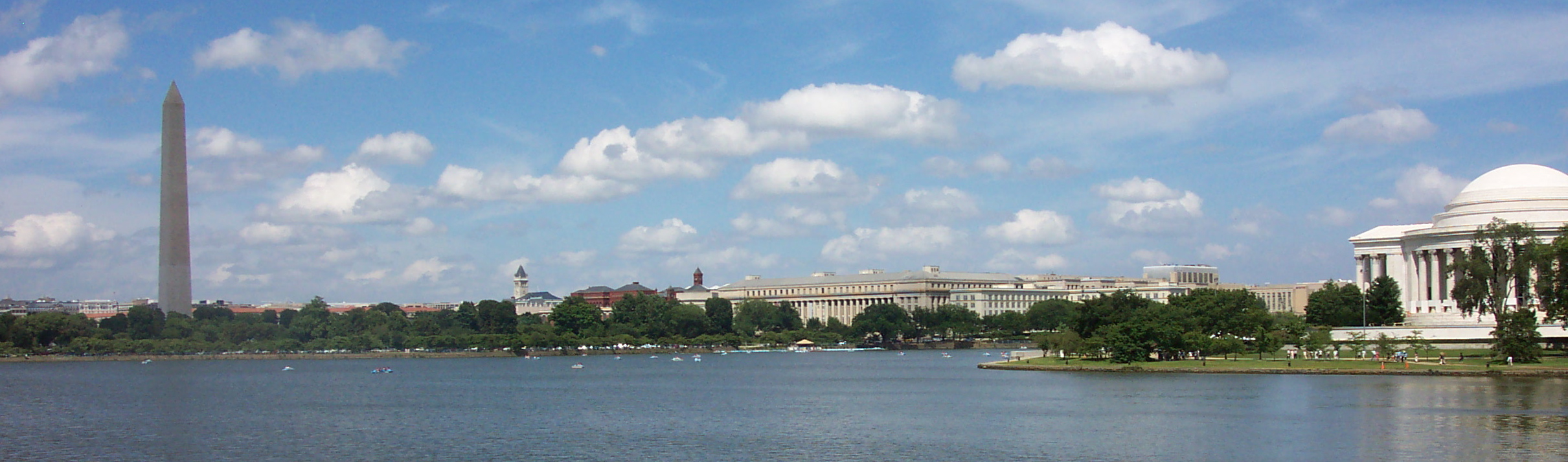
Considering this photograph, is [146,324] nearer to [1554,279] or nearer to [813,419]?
[813,419]

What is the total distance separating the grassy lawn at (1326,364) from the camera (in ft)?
287

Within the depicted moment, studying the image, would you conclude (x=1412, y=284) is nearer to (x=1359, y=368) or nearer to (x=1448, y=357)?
(x=1448, y=357)

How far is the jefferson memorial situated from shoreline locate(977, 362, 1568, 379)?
29143mm

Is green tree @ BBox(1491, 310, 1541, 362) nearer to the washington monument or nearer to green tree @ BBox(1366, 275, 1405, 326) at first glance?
green tree @ BBox(1366, 275, 1405, 326)

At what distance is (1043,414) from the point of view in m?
62.8

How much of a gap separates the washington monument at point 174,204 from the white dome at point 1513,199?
12808 cm

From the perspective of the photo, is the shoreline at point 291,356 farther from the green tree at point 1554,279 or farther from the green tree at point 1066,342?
the green tree at point 1554,279

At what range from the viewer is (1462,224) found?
124 meters

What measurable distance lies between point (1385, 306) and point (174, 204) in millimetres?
124591

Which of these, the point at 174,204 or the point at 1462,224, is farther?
the point at 174,204

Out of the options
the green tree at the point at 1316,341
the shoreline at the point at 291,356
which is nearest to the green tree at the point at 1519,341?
the green tree at the point at 1316,341

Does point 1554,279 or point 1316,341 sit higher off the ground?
point 1554,279

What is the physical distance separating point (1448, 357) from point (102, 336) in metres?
153

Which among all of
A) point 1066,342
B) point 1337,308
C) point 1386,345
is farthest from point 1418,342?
point 1066,342
